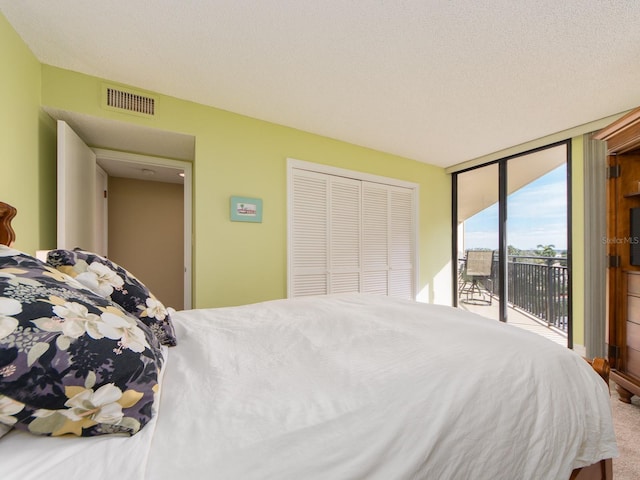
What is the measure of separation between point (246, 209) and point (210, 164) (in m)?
0.53

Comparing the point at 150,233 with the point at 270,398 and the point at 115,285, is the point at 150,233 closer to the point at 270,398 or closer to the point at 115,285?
the point at 115,285

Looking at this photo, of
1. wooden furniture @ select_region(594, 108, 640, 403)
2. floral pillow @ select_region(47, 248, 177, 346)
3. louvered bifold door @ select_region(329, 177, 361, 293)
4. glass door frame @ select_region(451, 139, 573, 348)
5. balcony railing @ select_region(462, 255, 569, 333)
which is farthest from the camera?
louvered bifold door @ select_region(329, 177, 361, 293)

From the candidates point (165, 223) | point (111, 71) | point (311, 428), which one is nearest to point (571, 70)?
point (311, 428)

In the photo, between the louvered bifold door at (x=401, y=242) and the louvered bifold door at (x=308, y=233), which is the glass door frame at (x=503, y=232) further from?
the louvered bifold door at (x=308, y=233)

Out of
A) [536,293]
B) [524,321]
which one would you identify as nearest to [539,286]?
[536,293]

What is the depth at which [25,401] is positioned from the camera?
0.50m

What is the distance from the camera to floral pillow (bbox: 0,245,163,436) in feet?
1.63

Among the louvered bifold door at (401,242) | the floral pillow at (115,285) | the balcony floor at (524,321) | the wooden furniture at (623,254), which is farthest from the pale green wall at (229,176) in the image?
the balcony floor at (524,321)

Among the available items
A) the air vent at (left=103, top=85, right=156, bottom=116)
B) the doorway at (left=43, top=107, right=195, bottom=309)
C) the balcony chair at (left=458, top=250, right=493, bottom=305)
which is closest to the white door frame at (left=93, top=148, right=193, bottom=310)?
the doorway at (left=43, top=107, right=195, bottom=309)

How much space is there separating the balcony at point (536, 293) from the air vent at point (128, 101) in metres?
4.38

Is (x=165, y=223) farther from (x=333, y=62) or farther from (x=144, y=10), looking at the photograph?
(x=333, y=62)

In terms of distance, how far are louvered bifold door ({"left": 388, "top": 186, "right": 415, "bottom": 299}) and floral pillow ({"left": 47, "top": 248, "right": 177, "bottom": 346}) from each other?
10.5ft

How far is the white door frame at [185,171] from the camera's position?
277cm

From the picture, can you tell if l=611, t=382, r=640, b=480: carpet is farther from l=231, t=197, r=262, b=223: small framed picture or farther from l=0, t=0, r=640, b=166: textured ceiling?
l=231, t=197, r=262, b=223: small framed picture
